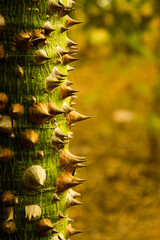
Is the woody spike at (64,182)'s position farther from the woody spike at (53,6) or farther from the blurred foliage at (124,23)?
the blurred foliage at (124,23)

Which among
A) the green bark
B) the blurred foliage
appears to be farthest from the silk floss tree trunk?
the blurred foliage

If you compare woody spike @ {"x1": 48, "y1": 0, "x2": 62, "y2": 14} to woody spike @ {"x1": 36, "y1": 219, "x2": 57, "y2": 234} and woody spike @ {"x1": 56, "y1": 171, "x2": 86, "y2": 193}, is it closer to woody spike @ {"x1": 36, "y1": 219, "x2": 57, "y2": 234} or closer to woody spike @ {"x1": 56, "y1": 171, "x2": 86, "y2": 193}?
woody spike @ {"x1": 56, "y1": 171, "x2": 86, "y2": 193}

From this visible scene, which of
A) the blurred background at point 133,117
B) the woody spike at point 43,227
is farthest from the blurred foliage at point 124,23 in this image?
the woody spike at point 43,227

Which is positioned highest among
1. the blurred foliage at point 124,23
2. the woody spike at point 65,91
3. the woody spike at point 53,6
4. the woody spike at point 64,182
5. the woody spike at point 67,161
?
the blurred foliage at point 124,23

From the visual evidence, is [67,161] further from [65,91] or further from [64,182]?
[65,91]

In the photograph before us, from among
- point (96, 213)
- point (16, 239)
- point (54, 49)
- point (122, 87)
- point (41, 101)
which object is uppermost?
point (122, 87)

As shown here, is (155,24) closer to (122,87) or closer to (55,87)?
(122,87)

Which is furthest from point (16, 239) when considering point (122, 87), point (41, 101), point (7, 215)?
point (122, 87)
